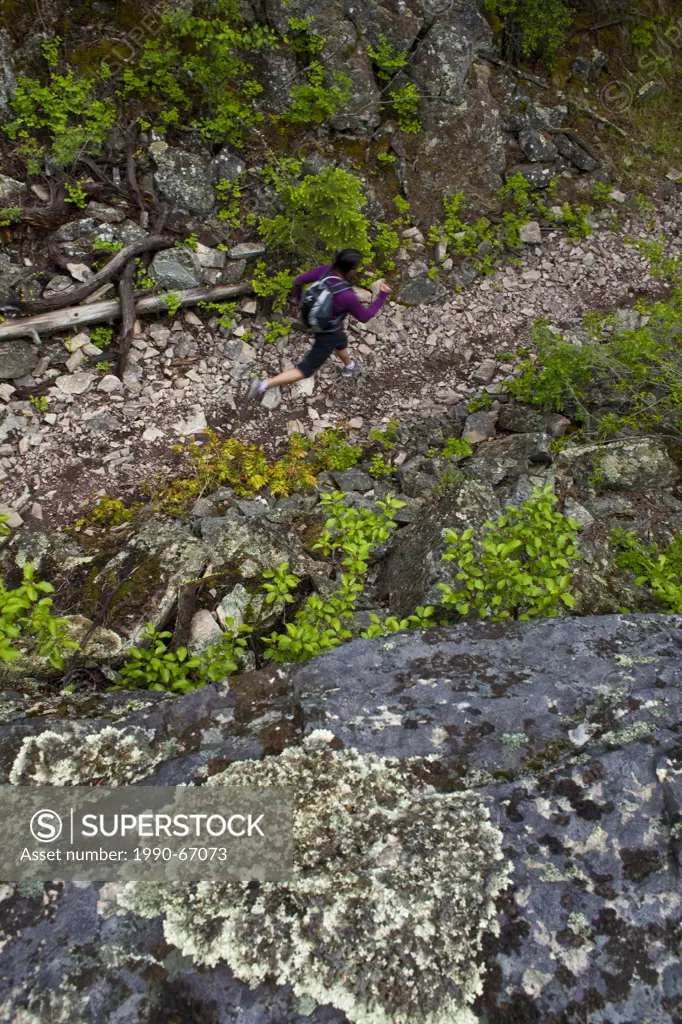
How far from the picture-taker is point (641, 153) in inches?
365

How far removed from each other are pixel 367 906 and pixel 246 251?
24.3 ft

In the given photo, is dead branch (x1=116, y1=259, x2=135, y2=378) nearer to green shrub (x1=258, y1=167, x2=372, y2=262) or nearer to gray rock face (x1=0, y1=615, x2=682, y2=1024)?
green shrub (x1=258, y1=167, x2=372, y2=262)

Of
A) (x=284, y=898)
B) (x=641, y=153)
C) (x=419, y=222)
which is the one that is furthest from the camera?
(x=641, y=153)

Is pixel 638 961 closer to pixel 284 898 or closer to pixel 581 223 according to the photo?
pixel 284 898

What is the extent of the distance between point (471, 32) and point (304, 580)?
8471mm

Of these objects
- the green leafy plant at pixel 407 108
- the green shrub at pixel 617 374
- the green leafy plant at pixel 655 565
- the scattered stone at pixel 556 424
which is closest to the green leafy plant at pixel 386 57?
the green leafy plant at pixel 407 108

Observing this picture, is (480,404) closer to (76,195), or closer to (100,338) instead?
(100,338)

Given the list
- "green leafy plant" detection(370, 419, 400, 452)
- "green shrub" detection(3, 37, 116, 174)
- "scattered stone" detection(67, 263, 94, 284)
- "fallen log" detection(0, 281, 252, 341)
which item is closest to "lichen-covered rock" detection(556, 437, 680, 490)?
"green leafy plant" detection(370, 419, 400, 452)

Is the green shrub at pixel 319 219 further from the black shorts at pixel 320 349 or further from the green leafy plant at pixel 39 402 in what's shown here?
the green leafy plant at pixel 39 402

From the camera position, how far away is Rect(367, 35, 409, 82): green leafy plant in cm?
819

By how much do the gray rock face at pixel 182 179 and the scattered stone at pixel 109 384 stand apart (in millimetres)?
2461

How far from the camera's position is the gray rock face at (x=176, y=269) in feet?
23.7

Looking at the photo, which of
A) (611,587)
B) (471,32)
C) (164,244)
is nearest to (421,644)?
(611,587)

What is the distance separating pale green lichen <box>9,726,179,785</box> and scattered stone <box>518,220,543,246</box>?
8502 mm
